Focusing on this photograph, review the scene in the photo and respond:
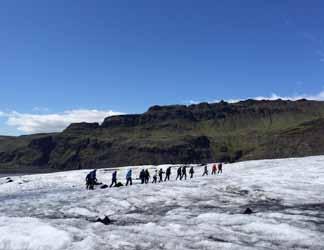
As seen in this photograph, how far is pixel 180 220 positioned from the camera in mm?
21266

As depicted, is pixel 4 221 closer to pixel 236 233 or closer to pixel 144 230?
pixel 144 230

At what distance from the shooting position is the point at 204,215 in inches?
878

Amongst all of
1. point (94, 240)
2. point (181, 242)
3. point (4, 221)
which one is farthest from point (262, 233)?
point (4, 221)

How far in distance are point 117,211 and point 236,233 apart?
Result: 351 inches

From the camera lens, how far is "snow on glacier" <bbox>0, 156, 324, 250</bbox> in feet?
54.1

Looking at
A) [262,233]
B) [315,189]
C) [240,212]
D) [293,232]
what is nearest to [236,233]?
[262,233]

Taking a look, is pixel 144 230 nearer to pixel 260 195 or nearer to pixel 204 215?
pixel 204 215

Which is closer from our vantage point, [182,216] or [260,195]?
[182,216]

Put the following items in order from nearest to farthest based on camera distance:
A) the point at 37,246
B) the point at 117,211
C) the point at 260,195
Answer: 1. the point at 37,246
2. the point at 117,211
3. the point at 260,195

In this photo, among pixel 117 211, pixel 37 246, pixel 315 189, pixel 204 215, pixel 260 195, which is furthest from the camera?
pixel 315 189

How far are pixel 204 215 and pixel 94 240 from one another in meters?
7.34

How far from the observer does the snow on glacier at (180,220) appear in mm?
16500

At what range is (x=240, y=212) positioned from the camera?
23.4m

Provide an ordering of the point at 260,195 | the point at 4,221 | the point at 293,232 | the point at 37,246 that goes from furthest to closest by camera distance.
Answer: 1. the point at 260,195
2. the point at 4,221
3. the point at 293,232
4. the point at 37,246
